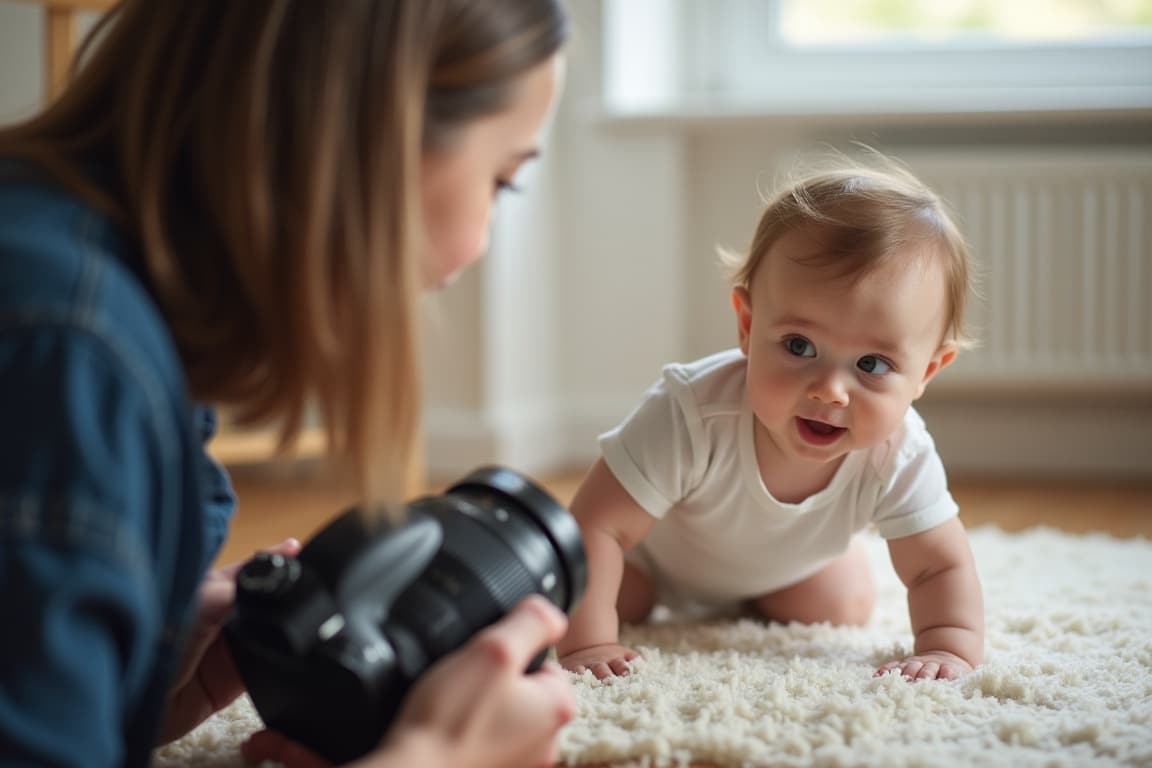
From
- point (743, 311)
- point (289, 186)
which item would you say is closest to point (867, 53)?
point (743, 311)

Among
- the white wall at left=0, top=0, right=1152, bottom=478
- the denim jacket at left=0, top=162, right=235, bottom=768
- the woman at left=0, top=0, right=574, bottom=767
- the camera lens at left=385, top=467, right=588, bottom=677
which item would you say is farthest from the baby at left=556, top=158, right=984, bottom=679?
the white wall at left=0, top=0, right=1152, bottom=478

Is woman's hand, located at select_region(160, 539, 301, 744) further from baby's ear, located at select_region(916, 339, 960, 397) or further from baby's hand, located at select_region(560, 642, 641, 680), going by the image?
baby's ear, located at select_region(916, 339, 960, 397)

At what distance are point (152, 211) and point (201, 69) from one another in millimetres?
80

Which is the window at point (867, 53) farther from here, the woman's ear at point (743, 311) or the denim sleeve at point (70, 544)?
the denim sleeve at point (70, 544)

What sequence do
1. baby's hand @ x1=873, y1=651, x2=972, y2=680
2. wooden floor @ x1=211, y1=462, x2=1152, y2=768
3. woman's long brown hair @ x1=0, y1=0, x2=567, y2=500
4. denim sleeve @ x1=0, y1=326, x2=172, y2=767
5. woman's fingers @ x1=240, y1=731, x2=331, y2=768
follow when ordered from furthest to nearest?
wooden floor @ x1=211, y1=462, x2=1152, y2=768 → baby's hand @ x1=873, y1=651, x2=972, y2=680 → woman's fingers @ x1=240, y1=731, x2=331, y2=768 → woman's long brown hair @ x1=0, y1=0, x2=567, y2=500 → denim sleeve @ x1=0, y1=326, x2=172, y2=767

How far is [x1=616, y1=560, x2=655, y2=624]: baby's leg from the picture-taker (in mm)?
1117

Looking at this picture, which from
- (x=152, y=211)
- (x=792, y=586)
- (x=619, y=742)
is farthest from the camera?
(x=792, y=586)

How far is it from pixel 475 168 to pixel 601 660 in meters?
0.41

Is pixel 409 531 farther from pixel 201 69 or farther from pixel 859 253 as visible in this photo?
pixel 859 253

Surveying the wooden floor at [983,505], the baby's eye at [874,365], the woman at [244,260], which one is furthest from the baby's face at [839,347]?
the wooden floor at [983,505]

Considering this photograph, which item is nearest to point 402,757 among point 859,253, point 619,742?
point 619,742

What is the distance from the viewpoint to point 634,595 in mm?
1120

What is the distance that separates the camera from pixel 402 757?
0.60 m

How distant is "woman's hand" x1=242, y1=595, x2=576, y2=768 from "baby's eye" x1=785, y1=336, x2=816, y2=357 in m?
0.35
